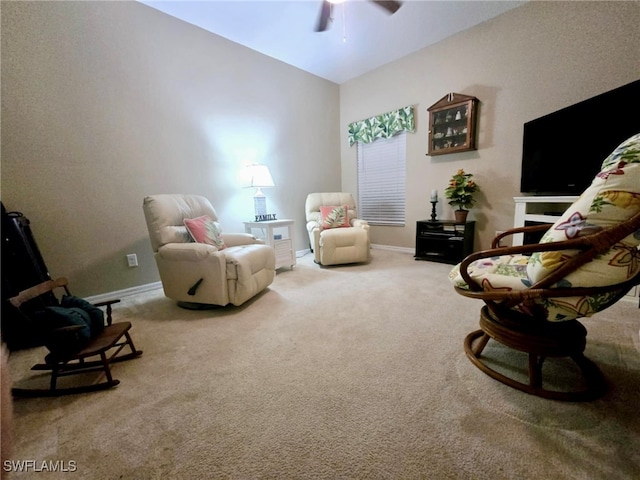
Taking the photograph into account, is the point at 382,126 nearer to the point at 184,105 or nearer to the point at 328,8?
the point at 328,8

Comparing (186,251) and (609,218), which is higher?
(609,218)

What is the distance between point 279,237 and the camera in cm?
308

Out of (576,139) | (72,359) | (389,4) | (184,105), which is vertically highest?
(389,4)

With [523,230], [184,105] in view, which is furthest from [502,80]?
[184,105]

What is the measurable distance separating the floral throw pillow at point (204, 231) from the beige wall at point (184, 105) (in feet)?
2.54

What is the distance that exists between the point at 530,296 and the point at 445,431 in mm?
615

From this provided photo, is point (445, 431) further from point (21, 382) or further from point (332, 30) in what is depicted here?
point (332, 30)

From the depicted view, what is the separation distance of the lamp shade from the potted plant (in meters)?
2.28

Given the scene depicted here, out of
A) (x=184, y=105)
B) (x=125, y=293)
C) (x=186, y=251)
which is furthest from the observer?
(x=184, y=105)

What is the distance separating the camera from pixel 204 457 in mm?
853

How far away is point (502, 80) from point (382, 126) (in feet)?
4.89

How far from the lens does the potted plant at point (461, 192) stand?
3.01m

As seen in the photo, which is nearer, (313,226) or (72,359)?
(72,359)

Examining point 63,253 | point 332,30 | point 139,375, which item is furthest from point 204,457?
point 332,30
